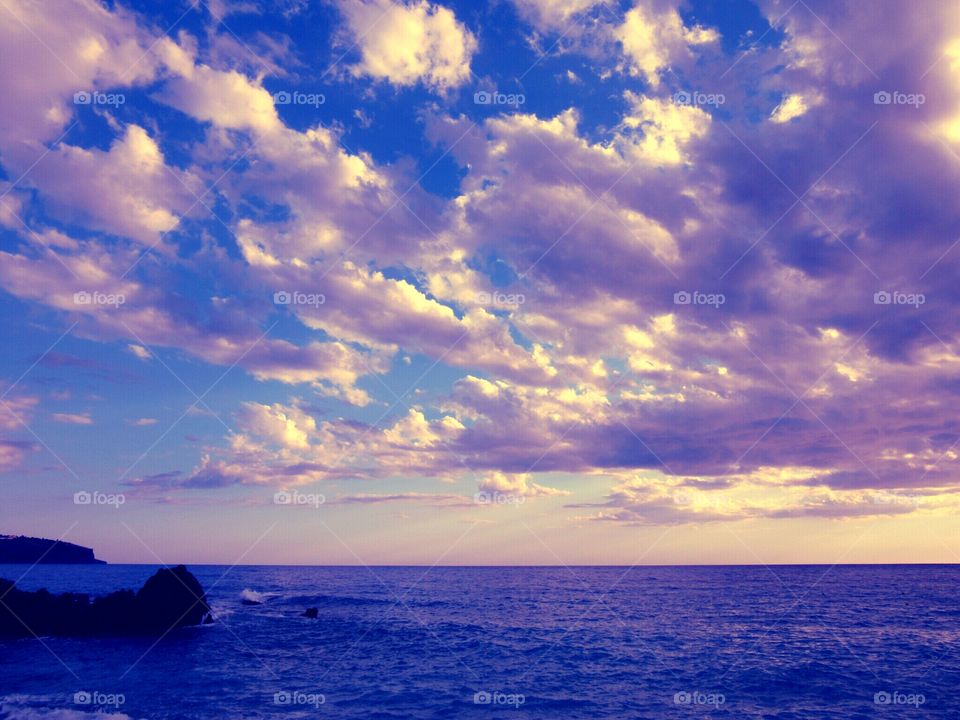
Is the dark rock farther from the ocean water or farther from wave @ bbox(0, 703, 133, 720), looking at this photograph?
wave @ bbox(0, 703, 133, 720)

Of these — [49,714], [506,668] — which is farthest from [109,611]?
[506,668]

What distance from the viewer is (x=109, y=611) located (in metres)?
50.2

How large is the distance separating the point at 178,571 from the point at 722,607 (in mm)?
63780

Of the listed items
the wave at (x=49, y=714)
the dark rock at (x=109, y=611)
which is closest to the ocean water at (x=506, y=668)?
the wave at (x=49, y=714)

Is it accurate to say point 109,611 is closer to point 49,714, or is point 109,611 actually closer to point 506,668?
point 49,714

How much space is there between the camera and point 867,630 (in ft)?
171

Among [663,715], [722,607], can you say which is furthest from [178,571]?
[722,607]

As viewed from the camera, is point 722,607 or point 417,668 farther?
point 722,607

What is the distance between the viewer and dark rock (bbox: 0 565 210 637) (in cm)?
4844

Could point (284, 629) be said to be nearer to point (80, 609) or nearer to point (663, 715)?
point (80, 609)

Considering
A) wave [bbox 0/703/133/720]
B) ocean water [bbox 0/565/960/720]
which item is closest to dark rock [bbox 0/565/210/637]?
ocean water [bbox 0/565/960/720]

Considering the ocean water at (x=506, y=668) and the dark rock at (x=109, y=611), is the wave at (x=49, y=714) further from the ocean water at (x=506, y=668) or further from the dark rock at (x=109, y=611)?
the dark rock at (x=109, y=611)

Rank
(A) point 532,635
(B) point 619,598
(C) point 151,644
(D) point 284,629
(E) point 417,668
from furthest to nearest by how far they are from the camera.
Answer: (B) point 619,598 < (D) point 284,629 < (A) point 532,635 < (C) point 151,644 < (E) point 417,668

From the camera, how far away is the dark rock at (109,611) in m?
48.4
